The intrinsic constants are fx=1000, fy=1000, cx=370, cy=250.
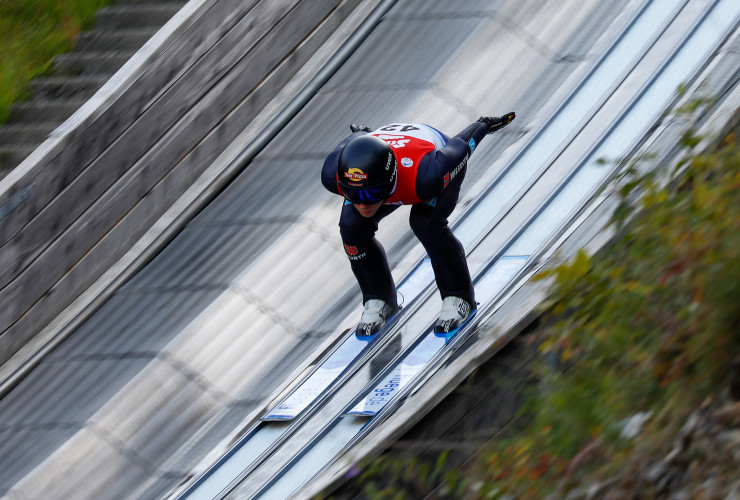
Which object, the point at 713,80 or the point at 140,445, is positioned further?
the point at 713,80

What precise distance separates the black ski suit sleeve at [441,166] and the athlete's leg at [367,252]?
0.40 m

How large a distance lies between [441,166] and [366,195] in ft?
1.54

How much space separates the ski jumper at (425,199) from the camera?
536 centimetres

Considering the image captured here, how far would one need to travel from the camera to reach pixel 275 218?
7.71m

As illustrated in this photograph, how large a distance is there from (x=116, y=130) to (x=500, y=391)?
13.4 feet

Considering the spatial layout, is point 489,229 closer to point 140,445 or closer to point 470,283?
point 470,283

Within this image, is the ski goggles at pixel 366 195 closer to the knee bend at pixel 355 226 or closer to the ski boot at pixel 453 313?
the knee bend at pixel 355 226

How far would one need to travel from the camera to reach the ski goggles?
17.1 feet

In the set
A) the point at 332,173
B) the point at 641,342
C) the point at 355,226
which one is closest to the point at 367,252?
the point at 355,226

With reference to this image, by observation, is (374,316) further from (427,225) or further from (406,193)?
(406,193)

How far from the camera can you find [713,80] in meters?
7.08

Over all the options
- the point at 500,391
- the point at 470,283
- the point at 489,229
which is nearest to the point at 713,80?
the point at 489,229

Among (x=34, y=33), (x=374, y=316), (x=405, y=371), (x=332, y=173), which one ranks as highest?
(x=34, y=33)

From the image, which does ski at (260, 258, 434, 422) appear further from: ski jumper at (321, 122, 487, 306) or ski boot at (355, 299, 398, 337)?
ski jumper at (321, 122, 487, 306)
